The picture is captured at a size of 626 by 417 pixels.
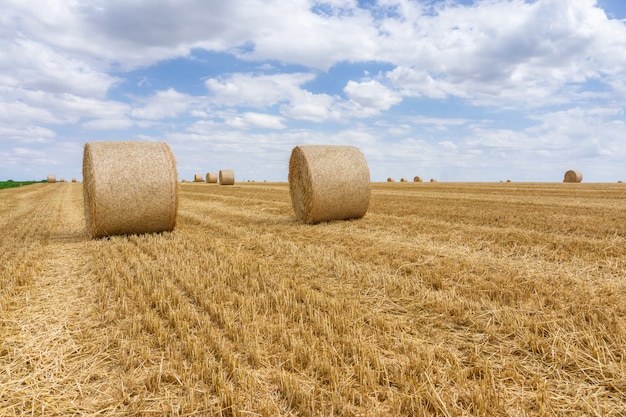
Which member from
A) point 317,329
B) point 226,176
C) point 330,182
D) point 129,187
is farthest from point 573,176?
point 317,329

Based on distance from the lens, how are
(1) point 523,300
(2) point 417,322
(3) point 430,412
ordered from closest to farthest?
(3) point 430,412
(2) point 417,322
(1) point 523,300

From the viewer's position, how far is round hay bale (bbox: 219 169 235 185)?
3247 cm

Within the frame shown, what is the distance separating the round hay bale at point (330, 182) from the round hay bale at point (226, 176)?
2292cm

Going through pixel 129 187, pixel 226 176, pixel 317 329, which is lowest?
pixel 317 329

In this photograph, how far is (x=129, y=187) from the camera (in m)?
8.03

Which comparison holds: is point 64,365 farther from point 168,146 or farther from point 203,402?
point 168,146

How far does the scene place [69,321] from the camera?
4.00 meters

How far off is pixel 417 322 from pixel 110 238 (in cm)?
658

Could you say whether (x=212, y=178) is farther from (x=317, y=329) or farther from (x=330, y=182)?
(x=317, y=329)

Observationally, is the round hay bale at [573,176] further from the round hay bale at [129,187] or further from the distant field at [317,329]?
the round hay bale at [129,187]

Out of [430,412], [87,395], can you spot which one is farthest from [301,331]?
[87,395]

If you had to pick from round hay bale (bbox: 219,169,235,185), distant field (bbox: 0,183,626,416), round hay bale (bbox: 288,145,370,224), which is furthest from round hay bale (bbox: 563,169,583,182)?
distant field (bbox: 0,183,626,416)

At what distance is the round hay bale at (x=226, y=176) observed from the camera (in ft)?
107

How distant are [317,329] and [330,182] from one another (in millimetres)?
6318
